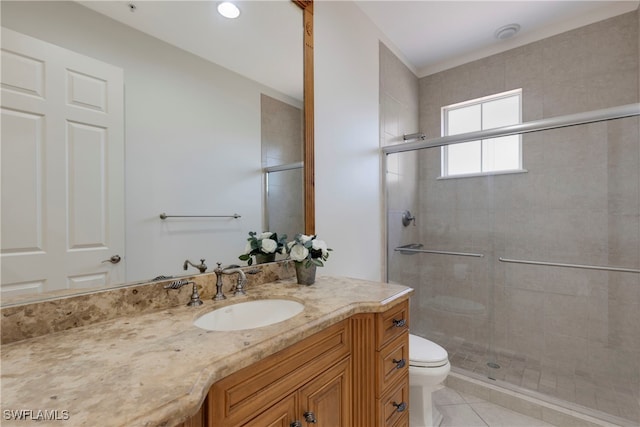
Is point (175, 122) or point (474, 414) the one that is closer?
point (175, 122)

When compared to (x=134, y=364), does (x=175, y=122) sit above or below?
above

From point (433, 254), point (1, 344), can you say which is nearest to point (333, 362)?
point (1, 344)

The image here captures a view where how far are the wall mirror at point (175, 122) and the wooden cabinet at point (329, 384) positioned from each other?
22.0 inches

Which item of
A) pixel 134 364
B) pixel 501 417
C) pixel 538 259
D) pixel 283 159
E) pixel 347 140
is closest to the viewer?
pixel 134 364

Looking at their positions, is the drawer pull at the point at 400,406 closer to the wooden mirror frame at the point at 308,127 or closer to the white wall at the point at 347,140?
the white wall at the point at 347,140

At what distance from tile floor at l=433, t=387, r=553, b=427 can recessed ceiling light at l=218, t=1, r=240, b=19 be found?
2470 mm

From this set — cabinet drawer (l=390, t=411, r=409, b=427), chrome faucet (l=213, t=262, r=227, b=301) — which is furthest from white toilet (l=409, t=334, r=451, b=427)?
chrome faucet (l=213, t=262, r=227, b=301)

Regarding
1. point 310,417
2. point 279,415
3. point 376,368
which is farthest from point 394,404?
point 279,415

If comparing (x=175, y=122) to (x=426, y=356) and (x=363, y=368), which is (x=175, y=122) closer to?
(x=363, y=368)

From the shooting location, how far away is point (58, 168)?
816 millimetres

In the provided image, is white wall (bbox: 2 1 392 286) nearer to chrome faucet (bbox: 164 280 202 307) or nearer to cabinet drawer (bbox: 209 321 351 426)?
chrome faucet (bbox: 164 280 202 307)

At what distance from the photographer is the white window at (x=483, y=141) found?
7.96ft

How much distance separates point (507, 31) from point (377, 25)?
108 cm

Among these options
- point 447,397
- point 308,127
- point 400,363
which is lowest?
point 447,397
